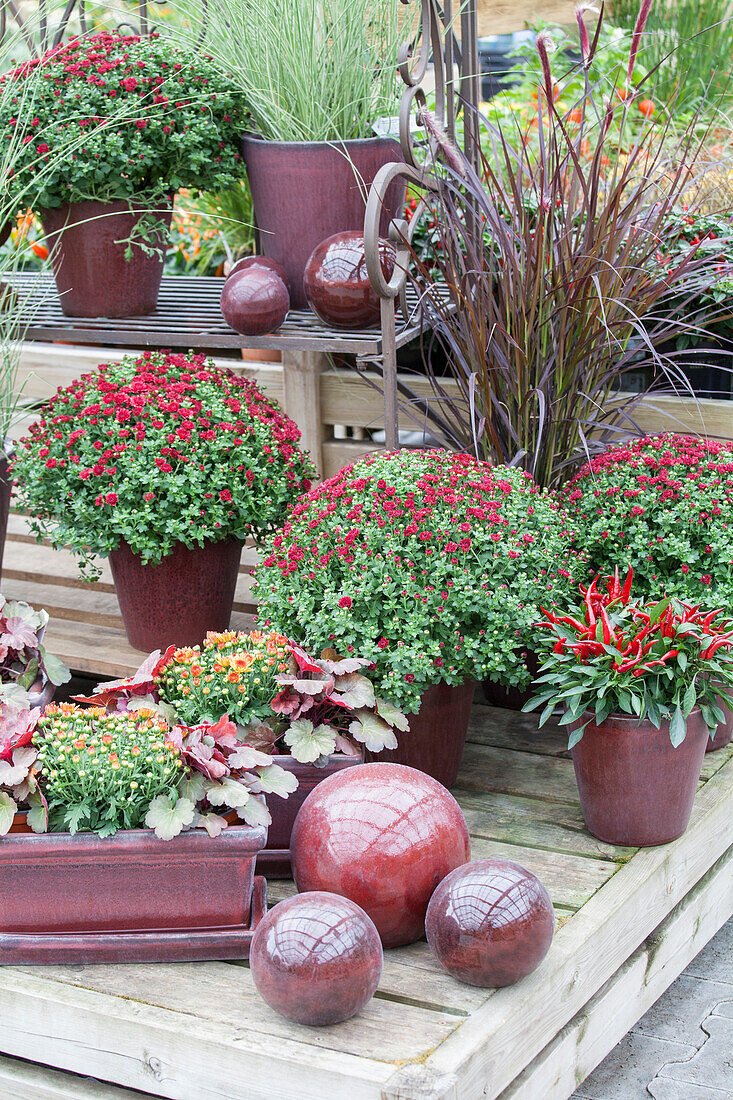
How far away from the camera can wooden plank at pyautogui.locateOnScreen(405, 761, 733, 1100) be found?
135 centimetres

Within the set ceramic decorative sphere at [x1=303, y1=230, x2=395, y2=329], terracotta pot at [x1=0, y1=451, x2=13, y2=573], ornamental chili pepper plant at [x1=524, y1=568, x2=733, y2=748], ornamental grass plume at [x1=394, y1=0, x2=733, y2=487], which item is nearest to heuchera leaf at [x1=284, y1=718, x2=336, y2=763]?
ornamental chili pepper plant at [x1=524, y1=568, x2=733, y2=748]

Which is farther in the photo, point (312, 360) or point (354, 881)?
point (312, 360)

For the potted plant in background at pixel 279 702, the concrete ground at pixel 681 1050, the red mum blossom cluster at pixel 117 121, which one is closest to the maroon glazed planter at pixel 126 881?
the potted plant in background at pixel 279 702

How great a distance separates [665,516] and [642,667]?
0.36m

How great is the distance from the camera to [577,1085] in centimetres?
161

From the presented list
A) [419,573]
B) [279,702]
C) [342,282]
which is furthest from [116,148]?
[279,702]

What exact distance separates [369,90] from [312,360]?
65cm

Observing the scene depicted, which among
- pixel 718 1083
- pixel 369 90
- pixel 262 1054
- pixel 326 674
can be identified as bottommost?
pixel 718 1083

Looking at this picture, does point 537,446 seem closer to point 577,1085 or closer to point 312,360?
point 312,360

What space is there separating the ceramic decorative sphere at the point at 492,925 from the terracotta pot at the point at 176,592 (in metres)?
0.95

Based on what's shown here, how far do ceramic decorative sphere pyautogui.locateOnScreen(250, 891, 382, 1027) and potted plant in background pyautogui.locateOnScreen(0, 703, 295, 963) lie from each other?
0.15 meters

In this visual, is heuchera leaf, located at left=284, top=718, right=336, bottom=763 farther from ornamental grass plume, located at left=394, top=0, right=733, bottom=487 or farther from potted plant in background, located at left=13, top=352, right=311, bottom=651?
ornamental grass plume, located at left=394, top=0, right=733, bottom=487

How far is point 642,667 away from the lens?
1.72 metres

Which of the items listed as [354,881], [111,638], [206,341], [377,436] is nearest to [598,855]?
[354,881]
